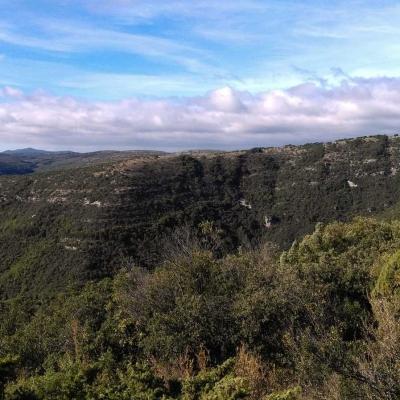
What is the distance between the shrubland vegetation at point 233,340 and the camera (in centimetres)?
895

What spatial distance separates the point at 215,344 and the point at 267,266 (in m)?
5.46

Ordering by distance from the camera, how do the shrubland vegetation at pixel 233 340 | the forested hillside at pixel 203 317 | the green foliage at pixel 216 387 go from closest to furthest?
the green foliage at pixel 216 387, the shrubland vegetation at pixel 233 340, the forested hillside at pixel 203 317

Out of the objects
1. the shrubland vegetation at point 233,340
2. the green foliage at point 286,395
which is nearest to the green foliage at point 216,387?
the shrubland vegetation at point 233,340

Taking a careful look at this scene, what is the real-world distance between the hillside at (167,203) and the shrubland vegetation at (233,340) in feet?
174

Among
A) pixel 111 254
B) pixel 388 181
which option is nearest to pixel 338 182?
pixel 388 181

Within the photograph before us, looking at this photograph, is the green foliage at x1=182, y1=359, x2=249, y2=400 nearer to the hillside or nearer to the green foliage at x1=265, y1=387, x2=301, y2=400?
the green foliage at x1=265, y1=387, x2=301, y2=400

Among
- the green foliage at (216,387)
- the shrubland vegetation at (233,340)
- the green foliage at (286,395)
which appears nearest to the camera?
the green foliage at (286,395)

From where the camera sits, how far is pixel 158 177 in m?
109

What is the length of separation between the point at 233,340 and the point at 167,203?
85.3 meters

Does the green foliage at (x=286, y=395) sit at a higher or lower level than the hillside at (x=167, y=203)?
higher

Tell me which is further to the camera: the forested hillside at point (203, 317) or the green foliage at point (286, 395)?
the forested hillside at point (203, 317)

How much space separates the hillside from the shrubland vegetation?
174 feet

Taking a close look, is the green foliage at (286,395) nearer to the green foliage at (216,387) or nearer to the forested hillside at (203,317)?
the forested hillside at (203,317)

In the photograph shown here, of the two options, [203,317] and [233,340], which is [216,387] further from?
[203,317]
